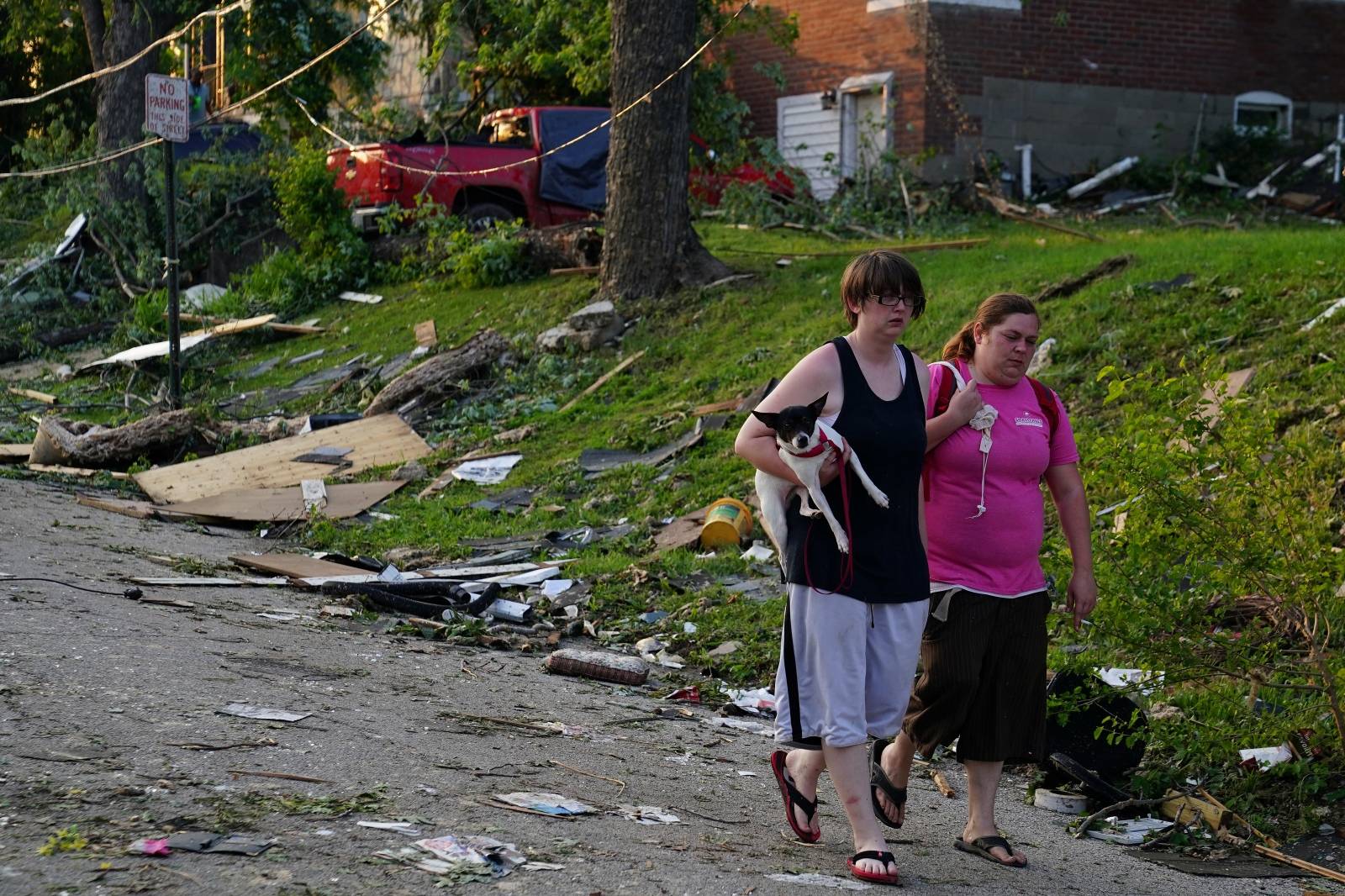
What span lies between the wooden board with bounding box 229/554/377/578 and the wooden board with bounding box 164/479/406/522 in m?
1.75

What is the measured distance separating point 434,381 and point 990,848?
33.8 feet

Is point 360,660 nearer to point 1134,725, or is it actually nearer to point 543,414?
point 1134,725

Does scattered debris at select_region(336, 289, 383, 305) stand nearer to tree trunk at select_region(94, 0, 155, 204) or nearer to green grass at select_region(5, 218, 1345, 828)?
green grass at select_region(5, 218, 1345, 828)

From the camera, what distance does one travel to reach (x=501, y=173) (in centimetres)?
1945

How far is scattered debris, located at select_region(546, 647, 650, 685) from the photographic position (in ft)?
22.7

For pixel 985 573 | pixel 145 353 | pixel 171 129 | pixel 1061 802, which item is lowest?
pixel 1061 802

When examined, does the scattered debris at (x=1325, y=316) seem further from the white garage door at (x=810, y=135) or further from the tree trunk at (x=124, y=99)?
the tree trunk at (x=124, y=99)

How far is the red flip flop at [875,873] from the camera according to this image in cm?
401

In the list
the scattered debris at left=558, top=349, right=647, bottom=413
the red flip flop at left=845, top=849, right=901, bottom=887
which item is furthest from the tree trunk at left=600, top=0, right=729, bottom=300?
the red flip flop at left=845, top=849, right=901, bottom=887

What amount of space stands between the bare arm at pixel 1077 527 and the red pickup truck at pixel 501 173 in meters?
14.8

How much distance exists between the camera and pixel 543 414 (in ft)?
42.8

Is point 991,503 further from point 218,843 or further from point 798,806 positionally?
point 218,843

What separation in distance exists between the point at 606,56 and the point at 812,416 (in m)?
14.2

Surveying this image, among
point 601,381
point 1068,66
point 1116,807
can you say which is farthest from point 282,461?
point 1068,66
